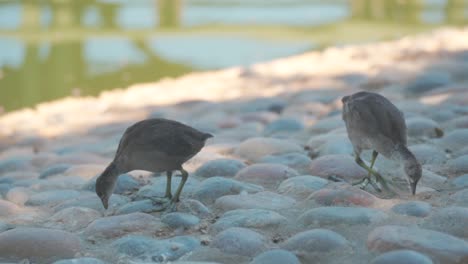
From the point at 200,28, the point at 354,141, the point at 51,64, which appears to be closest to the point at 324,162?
the point at 354,141

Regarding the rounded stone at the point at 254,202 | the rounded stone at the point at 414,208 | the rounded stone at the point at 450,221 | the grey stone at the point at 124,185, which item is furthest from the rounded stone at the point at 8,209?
the rounded stone at the point at 450,221

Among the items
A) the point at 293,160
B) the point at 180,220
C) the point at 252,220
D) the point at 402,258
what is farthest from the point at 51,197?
the point at 402,258

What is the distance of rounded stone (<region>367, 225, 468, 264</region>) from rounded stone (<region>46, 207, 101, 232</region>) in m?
1.08

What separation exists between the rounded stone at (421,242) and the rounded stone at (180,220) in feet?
2.14

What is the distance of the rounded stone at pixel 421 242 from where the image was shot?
2250 mm

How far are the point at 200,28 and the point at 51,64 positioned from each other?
303 cm

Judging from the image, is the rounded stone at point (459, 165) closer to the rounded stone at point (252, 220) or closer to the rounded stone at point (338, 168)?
the rounded stone at point (338, 168)

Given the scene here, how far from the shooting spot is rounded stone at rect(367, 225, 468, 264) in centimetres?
225

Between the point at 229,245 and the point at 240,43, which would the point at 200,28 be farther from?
the point at 229,245

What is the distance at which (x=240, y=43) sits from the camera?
1070 cm

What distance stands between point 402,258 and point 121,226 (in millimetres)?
1022

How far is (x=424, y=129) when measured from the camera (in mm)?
3867

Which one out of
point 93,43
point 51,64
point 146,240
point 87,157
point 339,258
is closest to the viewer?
point 339,258

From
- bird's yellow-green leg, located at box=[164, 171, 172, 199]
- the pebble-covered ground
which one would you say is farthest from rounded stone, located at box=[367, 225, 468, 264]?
bird's yellow-green leg, located at box=[164, 171, 172, 199]
